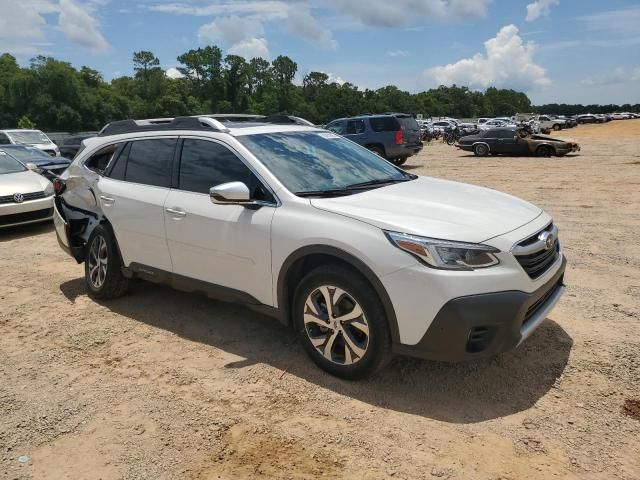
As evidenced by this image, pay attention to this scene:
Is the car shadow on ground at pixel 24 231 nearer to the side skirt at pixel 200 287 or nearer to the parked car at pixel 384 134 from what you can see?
the side skirt at pixel 200 287

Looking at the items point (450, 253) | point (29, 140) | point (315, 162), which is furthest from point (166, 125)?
point (29, 140)

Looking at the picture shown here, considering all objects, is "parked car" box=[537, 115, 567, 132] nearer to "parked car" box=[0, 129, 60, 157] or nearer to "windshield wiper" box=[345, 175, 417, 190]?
"parked car" box=[0, 129, 60, 157]

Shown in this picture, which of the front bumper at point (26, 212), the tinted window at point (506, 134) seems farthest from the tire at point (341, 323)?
the tinted window at point (506, 134)

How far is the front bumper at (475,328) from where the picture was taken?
117 inches

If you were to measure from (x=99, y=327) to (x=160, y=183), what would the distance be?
1.40 metres

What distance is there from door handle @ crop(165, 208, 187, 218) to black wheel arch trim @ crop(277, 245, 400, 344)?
3.56 feet

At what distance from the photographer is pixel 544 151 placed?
21.1 meters

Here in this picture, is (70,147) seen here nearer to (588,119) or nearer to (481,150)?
(481,150)

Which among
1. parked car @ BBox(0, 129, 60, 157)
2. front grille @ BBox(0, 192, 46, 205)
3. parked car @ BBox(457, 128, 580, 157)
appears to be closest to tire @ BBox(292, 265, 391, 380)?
front grille @ BBox(0, 192, 46, 205)

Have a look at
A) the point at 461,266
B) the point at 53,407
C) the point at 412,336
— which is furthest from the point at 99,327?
the point at 461,266

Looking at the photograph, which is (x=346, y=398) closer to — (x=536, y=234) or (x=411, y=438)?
(x=411, y=438)

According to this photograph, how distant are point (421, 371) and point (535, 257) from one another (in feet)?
3.57

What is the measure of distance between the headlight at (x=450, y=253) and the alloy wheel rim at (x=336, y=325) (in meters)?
0.53

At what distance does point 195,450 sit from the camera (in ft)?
9.46
